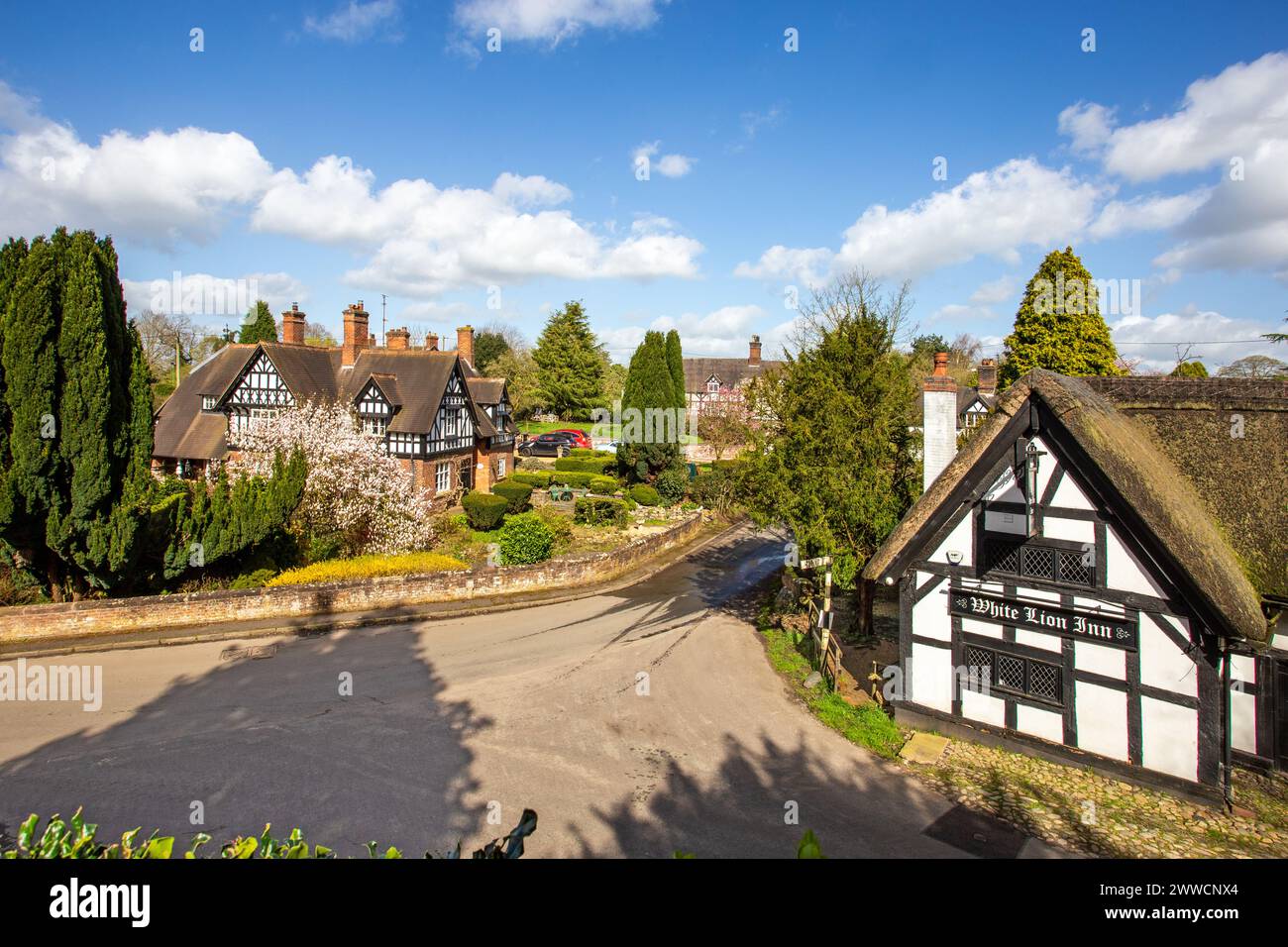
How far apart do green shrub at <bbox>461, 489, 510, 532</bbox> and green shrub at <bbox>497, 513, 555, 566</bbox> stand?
4.78 meters

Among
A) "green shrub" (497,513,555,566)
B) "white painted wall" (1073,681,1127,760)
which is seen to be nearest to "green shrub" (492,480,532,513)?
"green shrub" (497,513,555,566)

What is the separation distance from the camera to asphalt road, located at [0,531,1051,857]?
931 centimetres

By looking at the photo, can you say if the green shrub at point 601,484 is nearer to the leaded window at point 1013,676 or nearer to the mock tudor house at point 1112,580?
the mock tudor house at point 1112,580

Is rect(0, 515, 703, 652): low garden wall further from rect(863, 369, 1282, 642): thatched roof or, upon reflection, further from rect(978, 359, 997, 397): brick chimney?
rect(978, 359, 997, 397): brick chimney

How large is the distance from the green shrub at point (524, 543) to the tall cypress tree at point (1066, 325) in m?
21.2

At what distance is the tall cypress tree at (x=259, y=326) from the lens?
194 feet

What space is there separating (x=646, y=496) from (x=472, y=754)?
25.2 metres

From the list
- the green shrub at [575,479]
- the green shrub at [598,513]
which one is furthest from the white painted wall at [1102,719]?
the green shrub at [575,479]

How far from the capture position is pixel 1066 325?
29719mm

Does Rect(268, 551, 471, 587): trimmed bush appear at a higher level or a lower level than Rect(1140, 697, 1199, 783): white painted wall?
higher

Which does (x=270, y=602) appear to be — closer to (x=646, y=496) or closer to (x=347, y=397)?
(x=347, y=397)

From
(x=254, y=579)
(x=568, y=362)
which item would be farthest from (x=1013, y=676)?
(x=568, y=362)
